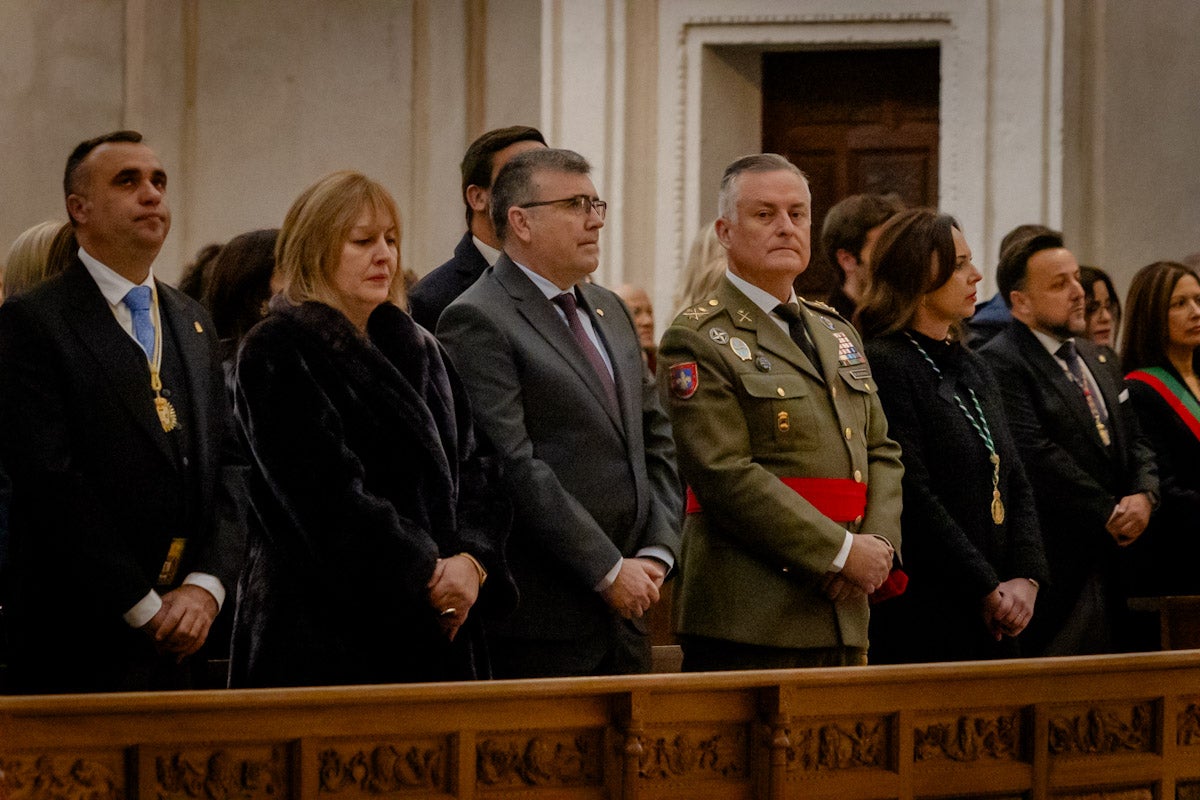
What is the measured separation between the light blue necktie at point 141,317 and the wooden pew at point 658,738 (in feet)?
2.88

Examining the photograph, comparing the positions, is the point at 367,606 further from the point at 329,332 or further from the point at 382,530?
the point at 329,332

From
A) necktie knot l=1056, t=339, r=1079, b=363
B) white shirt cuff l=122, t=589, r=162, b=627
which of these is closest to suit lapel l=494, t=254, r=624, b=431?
white shirt cuff l=122, t=589, r=162, b=627

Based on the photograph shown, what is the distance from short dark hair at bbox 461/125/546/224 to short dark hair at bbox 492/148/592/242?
41 cm

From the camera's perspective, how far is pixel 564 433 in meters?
3.51

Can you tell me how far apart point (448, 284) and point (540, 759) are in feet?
4.97

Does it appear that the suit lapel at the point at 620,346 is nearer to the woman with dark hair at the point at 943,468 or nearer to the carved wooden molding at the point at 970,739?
the woman with dark hair at the point at 943,468

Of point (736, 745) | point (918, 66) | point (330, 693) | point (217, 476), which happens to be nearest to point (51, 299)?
point (217, 476)

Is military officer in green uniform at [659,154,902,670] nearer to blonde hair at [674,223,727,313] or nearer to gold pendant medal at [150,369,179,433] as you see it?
blonde hair at [674,223,727,313]

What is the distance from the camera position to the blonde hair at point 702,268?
4.72m

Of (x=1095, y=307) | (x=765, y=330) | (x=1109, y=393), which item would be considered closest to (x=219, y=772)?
(x=765, y=330)

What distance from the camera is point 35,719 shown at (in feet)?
8.59

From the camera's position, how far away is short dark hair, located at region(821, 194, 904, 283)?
480 centimetres

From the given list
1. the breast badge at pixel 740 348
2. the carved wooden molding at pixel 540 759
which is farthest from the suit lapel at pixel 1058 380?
the carved wooden molding at pixel 540 759

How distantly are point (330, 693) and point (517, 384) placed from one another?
0.92 meters
